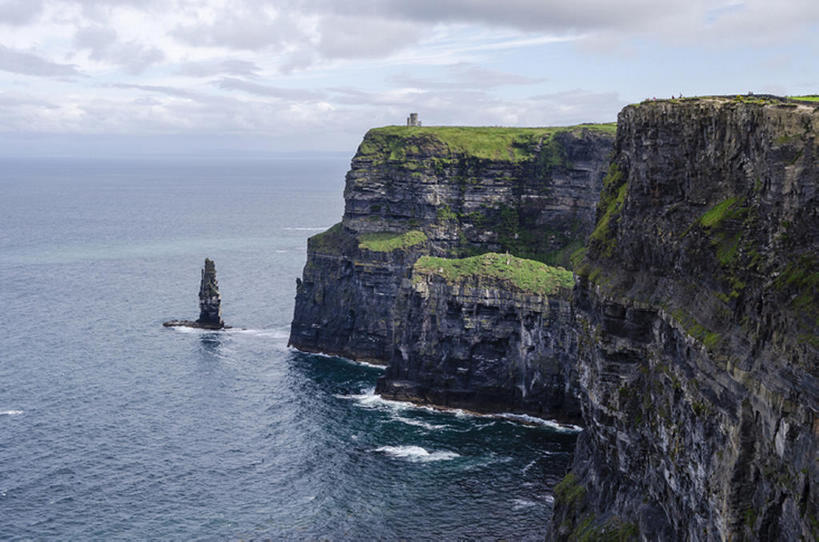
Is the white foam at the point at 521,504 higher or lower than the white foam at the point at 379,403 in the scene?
lower

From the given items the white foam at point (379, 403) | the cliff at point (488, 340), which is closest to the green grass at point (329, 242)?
the cliff at point (488, 340)

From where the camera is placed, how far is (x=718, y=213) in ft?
169

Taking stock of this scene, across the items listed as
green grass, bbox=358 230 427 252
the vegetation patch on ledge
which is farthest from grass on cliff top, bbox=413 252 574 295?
the vegetation patch on ledge

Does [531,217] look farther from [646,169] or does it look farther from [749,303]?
[749,303]

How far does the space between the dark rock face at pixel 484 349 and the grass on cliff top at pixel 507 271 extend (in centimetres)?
111

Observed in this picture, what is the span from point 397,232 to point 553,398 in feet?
159

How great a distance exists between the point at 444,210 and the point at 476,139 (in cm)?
1692

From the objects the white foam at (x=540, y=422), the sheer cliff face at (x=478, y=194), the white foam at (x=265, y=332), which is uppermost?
the sheer cliff face at (x=478, y=194)

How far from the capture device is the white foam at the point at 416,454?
103 m

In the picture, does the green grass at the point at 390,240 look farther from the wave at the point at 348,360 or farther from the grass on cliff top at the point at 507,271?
the wave at the point at 348,360

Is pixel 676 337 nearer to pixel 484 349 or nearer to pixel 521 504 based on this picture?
pixel 521 504

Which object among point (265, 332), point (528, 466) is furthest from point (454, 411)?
point (265, 332)

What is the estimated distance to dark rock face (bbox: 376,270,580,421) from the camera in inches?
4719

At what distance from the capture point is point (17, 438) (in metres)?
105
